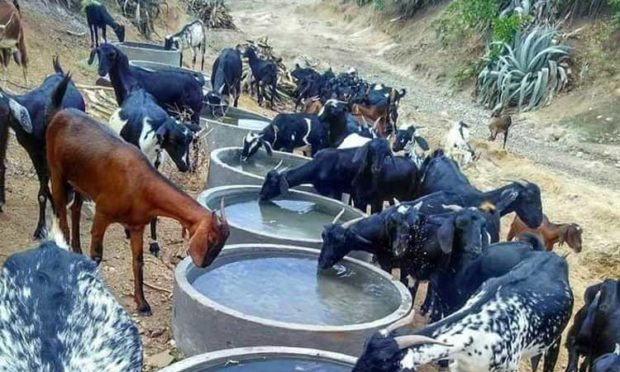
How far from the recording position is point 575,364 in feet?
17.5

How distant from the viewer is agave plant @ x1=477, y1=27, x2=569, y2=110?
706 inches

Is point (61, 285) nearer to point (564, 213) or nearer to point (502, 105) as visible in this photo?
point (564, 213)

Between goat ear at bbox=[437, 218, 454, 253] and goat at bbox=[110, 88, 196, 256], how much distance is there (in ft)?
7.96

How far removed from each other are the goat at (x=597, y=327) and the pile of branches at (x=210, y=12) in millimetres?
22645

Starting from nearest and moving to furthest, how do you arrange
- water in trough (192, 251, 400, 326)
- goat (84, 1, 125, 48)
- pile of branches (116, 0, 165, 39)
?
water in trough (192, 251, 400, 326) < goat (84, 1, 125, 48) < pile of branches (116, 0, 165, 39)

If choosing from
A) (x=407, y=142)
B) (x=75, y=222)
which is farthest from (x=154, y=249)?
(x=407, y=142)

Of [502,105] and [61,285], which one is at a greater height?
[61,285]

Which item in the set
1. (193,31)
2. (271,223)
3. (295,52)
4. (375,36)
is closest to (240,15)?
(375,36)

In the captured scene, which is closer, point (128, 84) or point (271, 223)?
point (271, 223)

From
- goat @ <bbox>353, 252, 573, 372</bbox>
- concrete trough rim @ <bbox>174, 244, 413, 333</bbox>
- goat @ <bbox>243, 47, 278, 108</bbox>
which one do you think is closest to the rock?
concrete trough rim @ <bbox>174, 244, 413, 333</bbox>

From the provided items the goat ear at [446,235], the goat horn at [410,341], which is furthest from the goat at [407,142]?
the goat horn at [410,341]

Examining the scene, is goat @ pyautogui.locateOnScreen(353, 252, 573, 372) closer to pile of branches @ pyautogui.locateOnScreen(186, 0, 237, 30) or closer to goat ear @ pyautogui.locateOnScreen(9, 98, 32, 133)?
goat ear @ pyautogui.locateOnScreen(9, 98, 32, 133)

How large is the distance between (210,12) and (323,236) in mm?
22391

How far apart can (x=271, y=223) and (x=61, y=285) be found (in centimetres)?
379
